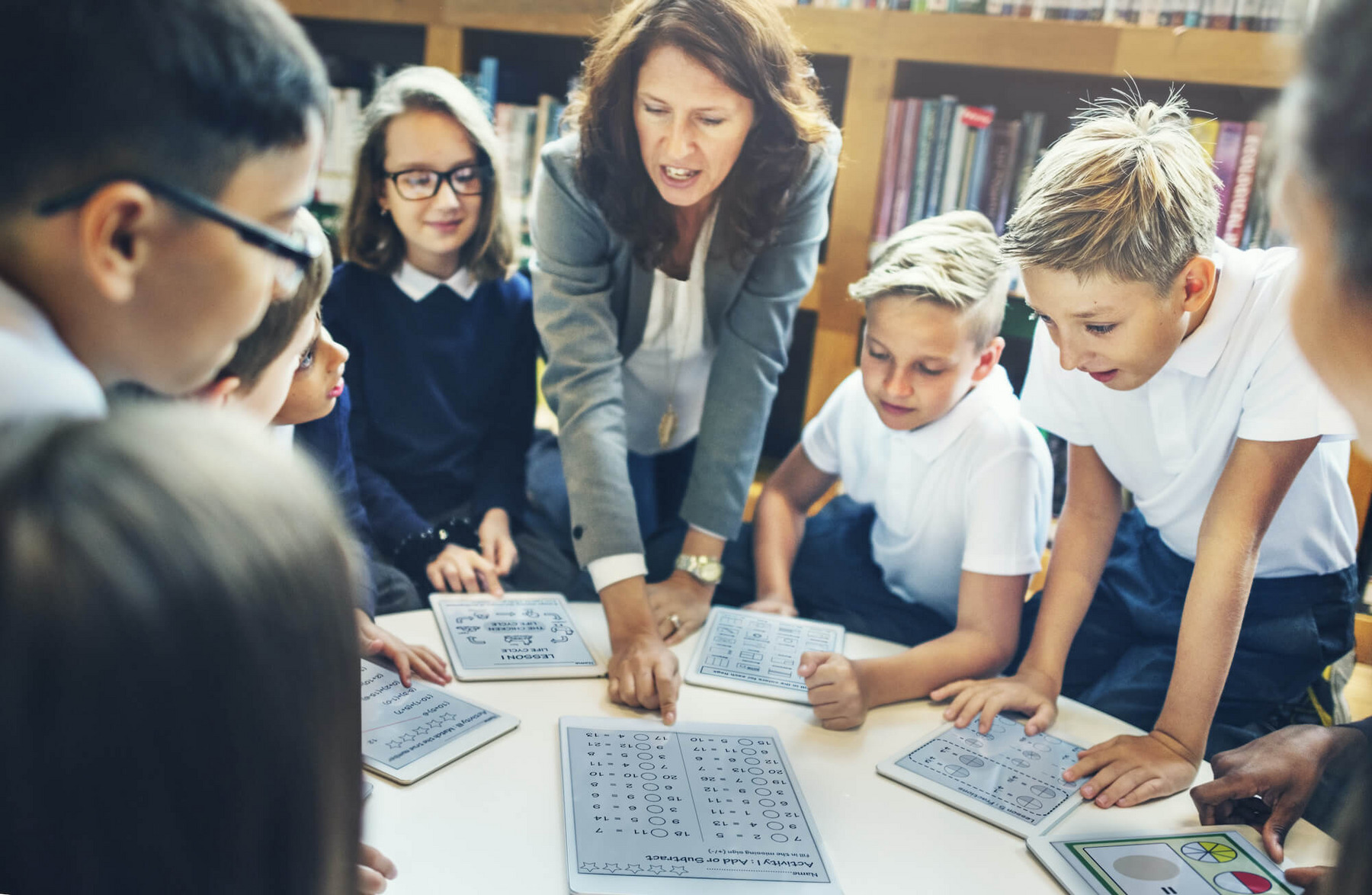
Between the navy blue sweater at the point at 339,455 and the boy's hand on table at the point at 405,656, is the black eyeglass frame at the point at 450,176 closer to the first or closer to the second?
the navy blue sweater at the point at 339,455

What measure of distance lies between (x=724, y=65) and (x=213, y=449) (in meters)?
1.01

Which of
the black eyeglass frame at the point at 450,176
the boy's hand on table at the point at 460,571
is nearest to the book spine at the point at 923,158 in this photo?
the black eyeglass frame at the point at 450,176

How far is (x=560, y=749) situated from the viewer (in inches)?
37.1

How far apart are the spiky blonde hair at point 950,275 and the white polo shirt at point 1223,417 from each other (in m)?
0.09

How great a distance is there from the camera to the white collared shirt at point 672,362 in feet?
5.05

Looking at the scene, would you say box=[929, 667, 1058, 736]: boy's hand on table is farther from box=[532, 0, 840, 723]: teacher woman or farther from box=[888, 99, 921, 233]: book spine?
box=[888, 99, 921, 233]: book spine

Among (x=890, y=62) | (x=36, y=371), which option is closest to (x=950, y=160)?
(x=890, y=62)

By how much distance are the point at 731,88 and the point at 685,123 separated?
7 centimetres

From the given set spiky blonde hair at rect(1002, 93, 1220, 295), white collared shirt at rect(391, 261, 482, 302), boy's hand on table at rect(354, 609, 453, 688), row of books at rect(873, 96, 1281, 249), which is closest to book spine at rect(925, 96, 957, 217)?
row of books at rect(873, 96, 1281, 249)

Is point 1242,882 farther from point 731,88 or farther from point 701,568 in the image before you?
point 731,88

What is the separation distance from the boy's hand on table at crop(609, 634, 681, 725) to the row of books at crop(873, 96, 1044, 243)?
4.10 feet

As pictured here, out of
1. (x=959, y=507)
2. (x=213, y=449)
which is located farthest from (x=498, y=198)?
(x=213, y=449)

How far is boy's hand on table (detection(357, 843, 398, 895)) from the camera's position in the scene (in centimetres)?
71

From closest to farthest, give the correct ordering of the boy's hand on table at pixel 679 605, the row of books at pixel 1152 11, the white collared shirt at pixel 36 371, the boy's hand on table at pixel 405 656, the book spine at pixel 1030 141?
1. the white collared shirt at pixel 36 371
2. the boy's hand on table at pixel 405 656
3. the boy's hand on table at pixel 679 605
4. the row of books at pixel 1152 11
5. the book spine at pixel 1030 141
